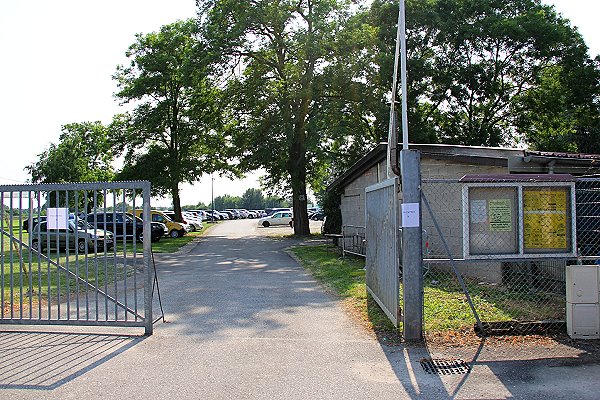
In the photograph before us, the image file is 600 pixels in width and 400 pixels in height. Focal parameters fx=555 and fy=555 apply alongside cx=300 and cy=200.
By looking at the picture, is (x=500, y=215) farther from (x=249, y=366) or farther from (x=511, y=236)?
(x=249, y=366)

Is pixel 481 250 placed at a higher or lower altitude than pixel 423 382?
higher

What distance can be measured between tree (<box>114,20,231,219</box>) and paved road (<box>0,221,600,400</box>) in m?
30.5

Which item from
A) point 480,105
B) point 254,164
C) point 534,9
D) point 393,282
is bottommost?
point 393,282

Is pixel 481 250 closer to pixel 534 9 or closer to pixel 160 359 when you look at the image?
pixel 160 359

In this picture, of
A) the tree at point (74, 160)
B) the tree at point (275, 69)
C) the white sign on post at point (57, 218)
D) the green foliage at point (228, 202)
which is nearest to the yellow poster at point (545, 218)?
the white sign on post at point (57, 218)

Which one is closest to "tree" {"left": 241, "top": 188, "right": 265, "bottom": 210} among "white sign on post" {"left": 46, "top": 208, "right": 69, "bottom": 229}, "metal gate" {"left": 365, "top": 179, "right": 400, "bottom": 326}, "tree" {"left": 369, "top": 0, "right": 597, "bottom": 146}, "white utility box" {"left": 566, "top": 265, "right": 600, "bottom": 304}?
"tree" {"left": 369, "top": 0, "right": 597, "bottom": 146}

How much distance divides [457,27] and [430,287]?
73.4 ft

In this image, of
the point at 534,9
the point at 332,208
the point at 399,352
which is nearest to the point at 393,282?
the point at 399,352

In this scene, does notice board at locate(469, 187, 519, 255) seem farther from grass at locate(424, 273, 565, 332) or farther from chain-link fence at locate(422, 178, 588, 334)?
grass at locate(424, 273, 565, 332)

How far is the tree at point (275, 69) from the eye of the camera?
29375 millimetres

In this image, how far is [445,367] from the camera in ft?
20.1

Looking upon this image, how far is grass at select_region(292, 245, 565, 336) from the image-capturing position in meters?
8.09

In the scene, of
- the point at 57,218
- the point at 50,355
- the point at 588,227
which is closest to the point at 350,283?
the point at 588,227

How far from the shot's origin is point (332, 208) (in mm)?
25234
